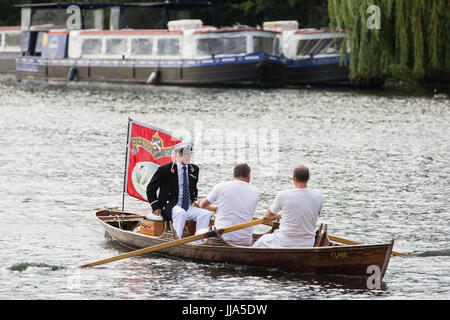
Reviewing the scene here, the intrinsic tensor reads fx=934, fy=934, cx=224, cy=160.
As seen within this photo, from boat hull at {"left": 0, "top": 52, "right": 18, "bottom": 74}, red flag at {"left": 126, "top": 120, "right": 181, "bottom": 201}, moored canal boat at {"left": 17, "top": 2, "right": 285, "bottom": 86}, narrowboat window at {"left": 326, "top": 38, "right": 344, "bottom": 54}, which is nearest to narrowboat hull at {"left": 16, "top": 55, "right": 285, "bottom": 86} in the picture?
moored canal boat at {"left": 17, "top": 2, "right": 285, "bottom": 86}

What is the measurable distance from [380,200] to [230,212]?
6460 millimetres

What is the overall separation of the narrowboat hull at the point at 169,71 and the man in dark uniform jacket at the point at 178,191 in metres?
33.3

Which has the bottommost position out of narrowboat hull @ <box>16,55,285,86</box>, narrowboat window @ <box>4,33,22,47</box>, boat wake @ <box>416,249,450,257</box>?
boat wake @ <box>416,249,450,257</box>

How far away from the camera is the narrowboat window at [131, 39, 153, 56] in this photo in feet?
163

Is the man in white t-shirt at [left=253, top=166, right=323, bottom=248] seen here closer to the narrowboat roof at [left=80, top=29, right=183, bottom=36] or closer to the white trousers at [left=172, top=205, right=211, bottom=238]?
the white trousers at [left=172, top=205, right=211, bottom=238]

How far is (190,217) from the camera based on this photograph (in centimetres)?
1285

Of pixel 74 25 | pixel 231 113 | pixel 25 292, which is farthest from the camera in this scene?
pixel 74 25

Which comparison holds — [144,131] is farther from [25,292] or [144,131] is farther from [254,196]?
[25,292]

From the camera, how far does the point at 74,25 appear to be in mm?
58375

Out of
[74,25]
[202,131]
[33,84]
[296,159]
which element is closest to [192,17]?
[74,25]

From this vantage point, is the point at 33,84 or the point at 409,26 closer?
the point at 409,26

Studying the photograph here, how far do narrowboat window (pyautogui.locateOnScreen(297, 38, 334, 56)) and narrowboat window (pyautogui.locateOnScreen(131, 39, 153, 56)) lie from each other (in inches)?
311

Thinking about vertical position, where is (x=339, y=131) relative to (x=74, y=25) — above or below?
below

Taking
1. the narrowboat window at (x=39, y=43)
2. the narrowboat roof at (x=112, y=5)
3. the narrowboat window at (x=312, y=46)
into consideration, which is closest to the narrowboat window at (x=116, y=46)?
the narrowboat roof at (x=112, y=5)
